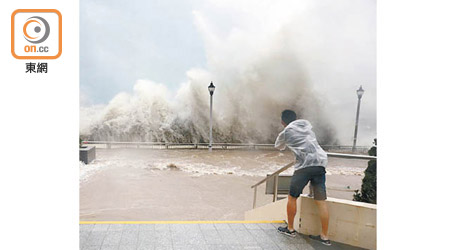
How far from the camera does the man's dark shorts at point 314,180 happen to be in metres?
1.85

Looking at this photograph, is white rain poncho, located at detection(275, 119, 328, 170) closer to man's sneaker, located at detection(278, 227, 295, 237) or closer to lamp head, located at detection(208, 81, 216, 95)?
man's sneaker, located at detection(278, 227, 295, 237)

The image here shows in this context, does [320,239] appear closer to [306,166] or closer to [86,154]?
[306,166]

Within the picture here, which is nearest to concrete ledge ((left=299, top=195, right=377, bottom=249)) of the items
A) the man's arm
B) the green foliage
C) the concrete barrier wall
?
the concrete barrier wall

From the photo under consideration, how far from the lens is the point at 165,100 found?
665 cm

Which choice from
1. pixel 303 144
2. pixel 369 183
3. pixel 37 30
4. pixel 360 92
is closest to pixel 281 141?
pixel 303 144

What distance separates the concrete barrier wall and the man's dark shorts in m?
0.09

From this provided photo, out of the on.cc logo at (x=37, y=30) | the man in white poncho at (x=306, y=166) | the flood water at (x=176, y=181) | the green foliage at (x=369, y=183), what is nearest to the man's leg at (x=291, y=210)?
the man in white poncho at (x=306, y=166)

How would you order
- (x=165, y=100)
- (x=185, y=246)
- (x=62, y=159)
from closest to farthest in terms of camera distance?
(x=62, y=159), (x=185, y=246), (x=165, y=100)

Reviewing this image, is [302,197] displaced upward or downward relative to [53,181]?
downward

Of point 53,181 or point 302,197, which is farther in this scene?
point 302,197
